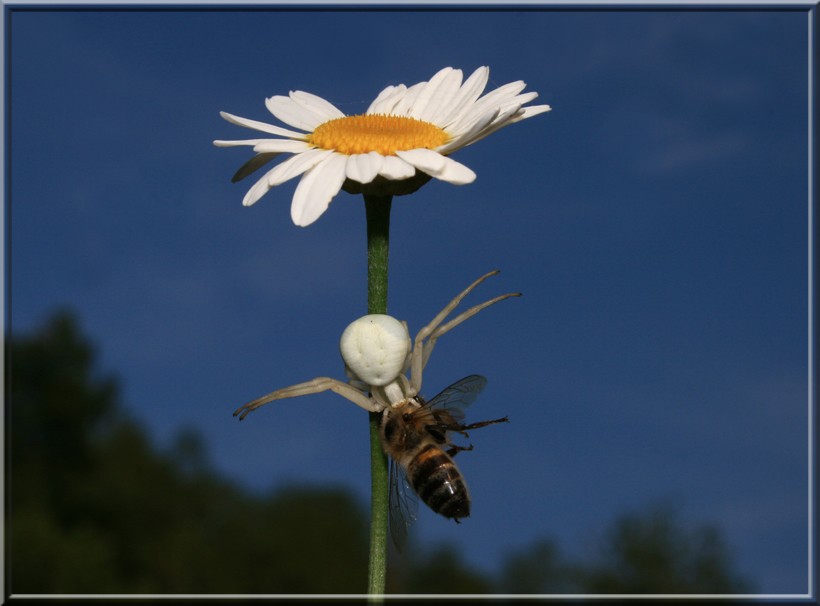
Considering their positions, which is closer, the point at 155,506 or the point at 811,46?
the point at 811,46

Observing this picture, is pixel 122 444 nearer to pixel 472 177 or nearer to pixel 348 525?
pixel 348 525

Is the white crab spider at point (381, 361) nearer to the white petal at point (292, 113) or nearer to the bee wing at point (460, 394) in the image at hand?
the bee wing at point (460, 394)

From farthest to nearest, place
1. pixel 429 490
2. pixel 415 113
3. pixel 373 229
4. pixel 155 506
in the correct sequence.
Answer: pixel 155 506
pixel 415 113
pixel 429 490
pixel 373 229

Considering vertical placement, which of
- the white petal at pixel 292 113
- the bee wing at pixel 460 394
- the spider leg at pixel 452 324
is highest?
the white petal at pixel 292 113

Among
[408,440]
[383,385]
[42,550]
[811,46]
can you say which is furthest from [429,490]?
[42,550]

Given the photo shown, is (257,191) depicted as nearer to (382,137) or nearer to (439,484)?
(382,137)

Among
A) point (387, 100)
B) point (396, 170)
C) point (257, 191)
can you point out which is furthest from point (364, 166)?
point (387, 100)

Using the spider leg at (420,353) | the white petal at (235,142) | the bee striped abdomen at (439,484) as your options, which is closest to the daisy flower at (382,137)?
the white petal at (235,142)

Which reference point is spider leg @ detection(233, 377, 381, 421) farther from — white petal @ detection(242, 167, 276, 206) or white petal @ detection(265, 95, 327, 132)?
white petal @ detection(265, 95, 327, 132)
